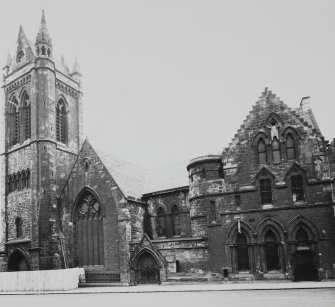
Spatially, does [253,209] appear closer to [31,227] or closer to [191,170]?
[191,170]

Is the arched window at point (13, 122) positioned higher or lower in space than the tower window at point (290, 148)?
higher

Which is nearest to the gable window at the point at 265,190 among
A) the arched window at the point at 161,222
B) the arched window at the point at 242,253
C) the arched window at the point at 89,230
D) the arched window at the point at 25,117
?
the arched window at the point at 242,253

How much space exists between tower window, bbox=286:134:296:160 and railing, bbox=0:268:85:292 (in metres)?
19.5

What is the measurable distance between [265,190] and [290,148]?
3596 mm

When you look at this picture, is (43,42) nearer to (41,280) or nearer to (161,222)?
(161,222)

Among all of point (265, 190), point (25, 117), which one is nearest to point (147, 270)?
point (265, 190)

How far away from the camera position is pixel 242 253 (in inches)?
1203

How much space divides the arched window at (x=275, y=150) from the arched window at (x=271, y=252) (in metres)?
5.34

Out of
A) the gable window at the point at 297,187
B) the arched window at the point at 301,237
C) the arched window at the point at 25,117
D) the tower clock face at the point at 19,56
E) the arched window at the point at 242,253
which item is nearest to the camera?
the arched window at the point at 301,237

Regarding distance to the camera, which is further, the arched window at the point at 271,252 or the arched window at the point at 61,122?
the arched window at the point at 61,122

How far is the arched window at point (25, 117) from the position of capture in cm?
4309

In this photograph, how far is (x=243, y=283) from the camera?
96.3ft

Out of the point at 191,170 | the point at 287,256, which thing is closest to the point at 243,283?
the point at 287,256

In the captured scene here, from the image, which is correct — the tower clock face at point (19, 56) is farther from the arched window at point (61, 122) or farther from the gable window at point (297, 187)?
the gable window at point (297, 187)
